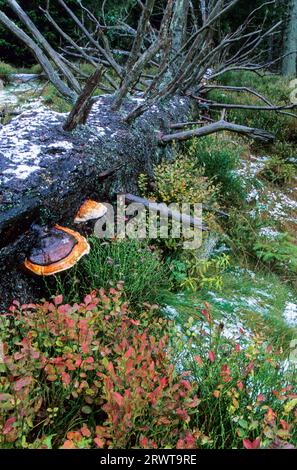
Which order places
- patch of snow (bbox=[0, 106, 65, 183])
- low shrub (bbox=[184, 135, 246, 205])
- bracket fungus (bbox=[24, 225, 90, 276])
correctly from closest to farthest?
bracket fungus (bbox=[24, 225, 90, 276]) < patch of snow (bbox=[0, 106, 65, 183]) < low shrub (bbox=[184, 135, 246, 205])

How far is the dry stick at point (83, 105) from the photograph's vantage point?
3.38 meters

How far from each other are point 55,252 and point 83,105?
160 centimetres

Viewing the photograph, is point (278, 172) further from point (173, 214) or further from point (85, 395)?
point (85, 395)

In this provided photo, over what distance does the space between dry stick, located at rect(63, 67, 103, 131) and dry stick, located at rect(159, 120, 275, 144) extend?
1683 mm

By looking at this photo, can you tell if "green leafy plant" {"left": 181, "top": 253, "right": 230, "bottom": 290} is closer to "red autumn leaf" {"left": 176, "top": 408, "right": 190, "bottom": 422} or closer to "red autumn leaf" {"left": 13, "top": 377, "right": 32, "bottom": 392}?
"red autumn leaf" {"left": 176, "top": 408, "right": 190, "bottom": 422}

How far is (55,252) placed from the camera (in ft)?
9.12

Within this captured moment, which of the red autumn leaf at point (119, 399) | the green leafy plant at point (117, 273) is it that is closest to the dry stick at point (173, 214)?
the green leafy plant at point (117, 273)

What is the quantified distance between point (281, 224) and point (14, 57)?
13.8m

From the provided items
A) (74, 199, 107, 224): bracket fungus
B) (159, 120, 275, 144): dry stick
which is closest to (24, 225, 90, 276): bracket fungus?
(74, 199, 107, 224): bracket fungus

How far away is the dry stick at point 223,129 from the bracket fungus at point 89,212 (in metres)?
2.15

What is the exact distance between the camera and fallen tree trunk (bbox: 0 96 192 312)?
2744 millimetres

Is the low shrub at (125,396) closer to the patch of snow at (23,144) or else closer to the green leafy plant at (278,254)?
the patch of snow at (23,144)

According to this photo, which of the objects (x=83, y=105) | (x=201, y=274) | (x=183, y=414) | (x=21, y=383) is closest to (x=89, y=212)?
(x=83, y=105)
